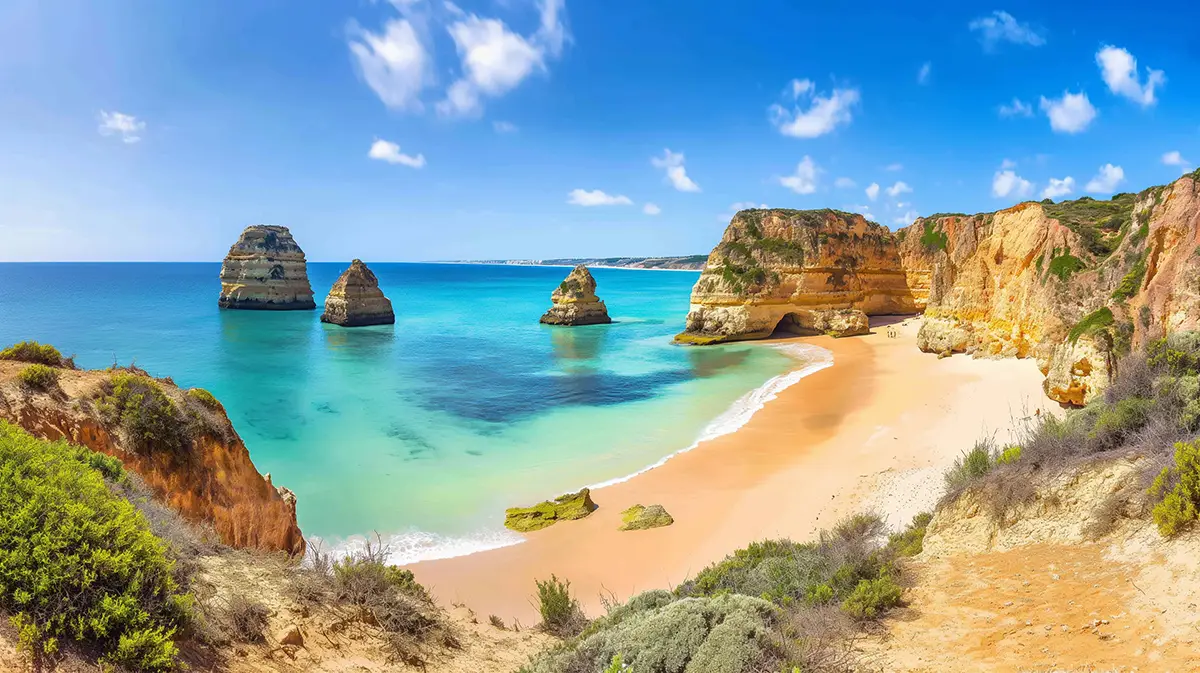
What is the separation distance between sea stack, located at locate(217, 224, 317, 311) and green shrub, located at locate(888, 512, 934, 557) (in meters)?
71.1

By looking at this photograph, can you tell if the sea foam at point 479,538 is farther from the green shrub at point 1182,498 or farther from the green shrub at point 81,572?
the green shrub at point 1182,498

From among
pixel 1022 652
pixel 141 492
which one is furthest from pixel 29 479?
pixel 1022 652

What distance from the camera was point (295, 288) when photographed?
67188mm

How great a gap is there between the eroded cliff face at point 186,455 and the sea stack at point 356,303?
47.1 metres

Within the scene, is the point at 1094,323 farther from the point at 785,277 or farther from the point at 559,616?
the point at 785,277

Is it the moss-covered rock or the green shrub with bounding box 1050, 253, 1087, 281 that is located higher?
the green shrub with bounding box 1050, 253, 1087, 281

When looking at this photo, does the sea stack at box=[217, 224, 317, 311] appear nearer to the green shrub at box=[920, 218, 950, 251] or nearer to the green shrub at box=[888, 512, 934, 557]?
the green shrub at box=[920, 218, 950, 251]

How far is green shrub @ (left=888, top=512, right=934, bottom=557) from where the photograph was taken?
712cm

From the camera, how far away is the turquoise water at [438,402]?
14.2 m

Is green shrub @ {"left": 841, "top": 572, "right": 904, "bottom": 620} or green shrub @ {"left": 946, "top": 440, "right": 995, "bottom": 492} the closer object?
green shrub @ {"left": 841, "top": 572, "right": 904, "bottom": 620}

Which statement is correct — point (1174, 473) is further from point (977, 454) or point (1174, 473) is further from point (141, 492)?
point (141, 492)

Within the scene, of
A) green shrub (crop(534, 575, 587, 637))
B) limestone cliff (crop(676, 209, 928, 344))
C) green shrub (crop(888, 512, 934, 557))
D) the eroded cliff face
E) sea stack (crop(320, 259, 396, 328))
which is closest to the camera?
the eroded cliff face

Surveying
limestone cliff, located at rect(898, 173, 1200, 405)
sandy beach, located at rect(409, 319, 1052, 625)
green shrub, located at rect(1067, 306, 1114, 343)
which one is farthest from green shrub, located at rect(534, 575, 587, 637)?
green shrub, located at rect(1067, 306, 1114, 343)

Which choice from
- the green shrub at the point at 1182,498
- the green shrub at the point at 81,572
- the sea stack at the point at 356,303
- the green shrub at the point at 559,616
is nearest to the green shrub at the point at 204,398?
the green shrub at the point at 81,572
